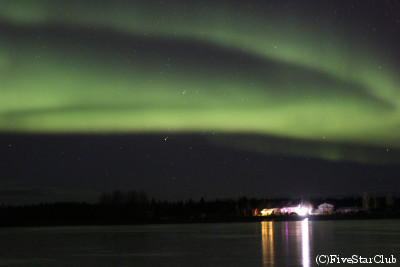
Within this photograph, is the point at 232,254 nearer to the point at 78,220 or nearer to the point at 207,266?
the point at 207,266

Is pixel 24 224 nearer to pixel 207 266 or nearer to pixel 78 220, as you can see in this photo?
pixel 78 220

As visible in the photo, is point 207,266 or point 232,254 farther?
point 232,254

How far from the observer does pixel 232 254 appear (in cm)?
4091

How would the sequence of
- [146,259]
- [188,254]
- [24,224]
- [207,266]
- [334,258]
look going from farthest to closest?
[24,224]
[188,254]
[146,259]
[334,258]
[207,266]

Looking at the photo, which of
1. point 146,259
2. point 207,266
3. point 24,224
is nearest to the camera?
point 207,266

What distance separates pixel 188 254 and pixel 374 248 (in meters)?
13.8

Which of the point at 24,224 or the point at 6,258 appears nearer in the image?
the point at 6,258

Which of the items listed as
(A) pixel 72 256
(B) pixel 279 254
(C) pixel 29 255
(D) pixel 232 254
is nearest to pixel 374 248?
(B) pixel 279 254

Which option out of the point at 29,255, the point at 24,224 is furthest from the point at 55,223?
the point at 29,255

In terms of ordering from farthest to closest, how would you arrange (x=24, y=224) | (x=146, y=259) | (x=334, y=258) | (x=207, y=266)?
(x=24, y=224) < (x=146, y=259) < (x=334, y=258) < (x=207, y=266)

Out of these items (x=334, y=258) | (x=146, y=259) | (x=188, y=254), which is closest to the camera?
(x=334, y=258)

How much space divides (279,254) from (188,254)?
6.65 m

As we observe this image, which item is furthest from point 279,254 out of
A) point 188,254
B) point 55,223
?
point 55,223

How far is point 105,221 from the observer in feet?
634
